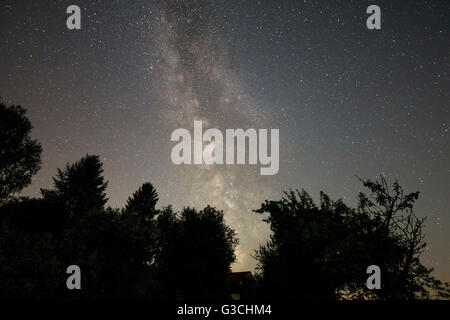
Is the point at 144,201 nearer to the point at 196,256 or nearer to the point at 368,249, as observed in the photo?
the point at 196,256

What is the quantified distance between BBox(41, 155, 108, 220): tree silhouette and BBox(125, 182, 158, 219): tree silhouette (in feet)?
40.0

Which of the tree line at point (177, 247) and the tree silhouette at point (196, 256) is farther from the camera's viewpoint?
the tree silhouette at point (196, 256)

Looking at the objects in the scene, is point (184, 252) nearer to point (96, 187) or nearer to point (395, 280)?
point (96, 187)

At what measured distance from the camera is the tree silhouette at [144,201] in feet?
188

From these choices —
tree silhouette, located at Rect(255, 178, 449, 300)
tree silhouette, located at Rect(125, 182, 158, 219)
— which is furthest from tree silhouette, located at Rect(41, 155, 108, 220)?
tree silhouette, located at Rect(255, 178, 449, 300)

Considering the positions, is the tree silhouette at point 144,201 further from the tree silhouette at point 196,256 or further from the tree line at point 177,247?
the tree silhouette at point 196,256

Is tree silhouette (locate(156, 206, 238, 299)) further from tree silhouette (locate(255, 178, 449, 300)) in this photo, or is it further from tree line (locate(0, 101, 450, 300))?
tree silhouette (locate(255, 178, 449, 300))

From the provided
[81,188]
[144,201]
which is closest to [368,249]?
[81,188]

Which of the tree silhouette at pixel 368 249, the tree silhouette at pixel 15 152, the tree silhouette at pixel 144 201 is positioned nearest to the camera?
the tree silhouette at pixel 368 249

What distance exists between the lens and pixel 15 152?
958 inches

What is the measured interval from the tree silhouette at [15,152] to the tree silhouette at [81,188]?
55.1ft

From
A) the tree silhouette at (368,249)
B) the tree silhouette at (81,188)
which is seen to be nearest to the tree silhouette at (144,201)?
the tree silhouette at (81,188)

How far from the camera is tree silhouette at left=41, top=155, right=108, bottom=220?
137ft
